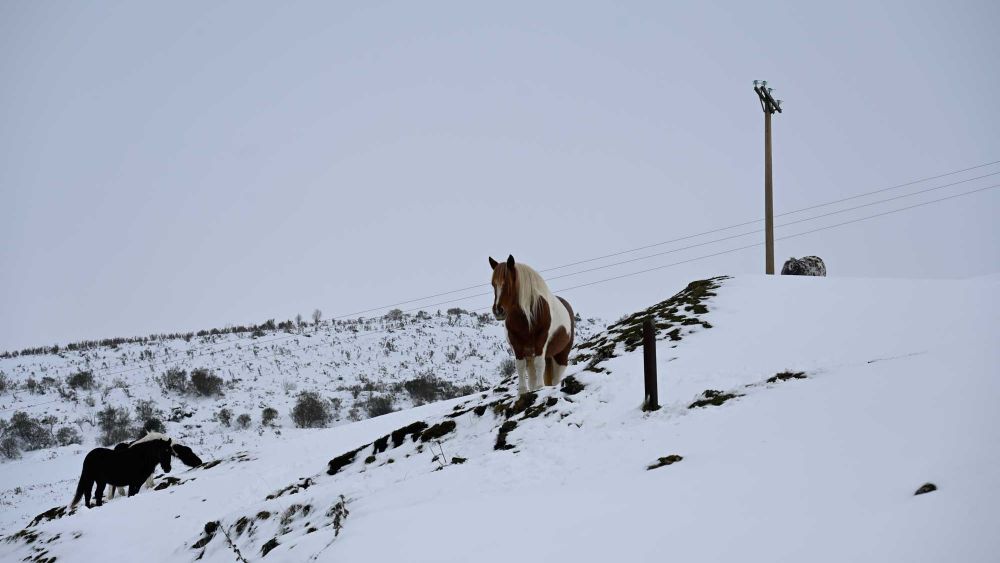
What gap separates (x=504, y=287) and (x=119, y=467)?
35.9 ft

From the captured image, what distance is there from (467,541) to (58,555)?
888 centimetres

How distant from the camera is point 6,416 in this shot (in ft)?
80.5

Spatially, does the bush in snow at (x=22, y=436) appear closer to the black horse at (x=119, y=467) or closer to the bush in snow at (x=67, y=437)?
the bush in snow at (x=67, y=437)

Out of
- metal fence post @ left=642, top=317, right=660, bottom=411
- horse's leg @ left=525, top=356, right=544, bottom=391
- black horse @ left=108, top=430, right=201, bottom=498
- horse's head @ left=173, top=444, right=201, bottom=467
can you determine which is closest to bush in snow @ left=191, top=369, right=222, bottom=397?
black horse @ left=108, top=430, right=201, bottom=498

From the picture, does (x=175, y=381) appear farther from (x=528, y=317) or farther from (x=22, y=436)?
(x=528, y=317)

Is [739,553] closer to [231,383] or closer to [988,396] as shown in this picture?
[988,396]

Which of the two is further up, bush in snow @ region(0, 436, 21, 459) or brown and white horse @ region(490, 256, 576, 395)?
brown and white horse @ region(490, 256, 576, 395)

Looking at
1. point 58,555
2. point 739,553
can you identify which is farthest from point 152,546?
point 739,553

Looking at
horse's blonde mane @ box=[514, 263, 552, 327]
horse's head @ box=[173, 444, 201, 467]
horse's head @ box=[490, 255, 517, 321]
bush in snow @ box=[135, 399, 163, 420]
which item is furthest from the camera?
bush in snow @ box=[135, 399, 163, 420]

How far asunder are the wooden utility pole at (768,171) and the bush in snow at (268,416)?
808 inches

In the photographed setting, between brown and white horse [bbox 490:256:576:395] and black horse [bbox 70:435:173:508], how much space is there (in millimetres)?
9968

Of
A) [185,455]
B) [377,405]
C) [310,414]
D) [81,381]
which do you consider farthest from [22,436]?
[377,405]

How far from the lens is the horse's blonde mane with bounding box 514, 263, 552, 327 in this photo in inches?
357

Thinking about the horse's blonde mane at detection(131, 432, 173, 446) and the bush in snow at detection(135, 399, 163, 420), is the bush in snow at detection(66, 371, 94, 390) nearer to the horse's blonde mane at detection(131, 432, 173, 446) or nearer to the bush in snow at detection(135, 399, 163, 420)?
the bush in snow at detection(135, 399, 163, 420)
